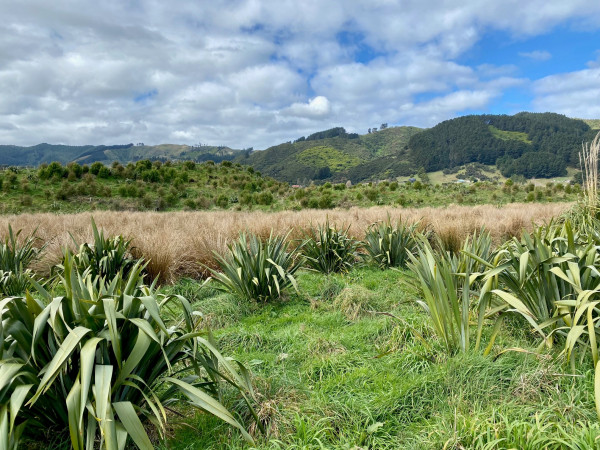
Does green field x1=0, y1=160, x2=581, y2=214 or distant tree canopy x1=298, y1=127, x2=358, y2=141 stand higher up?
distant tree canopy x1=298, y1=127, x2=358, y2=141

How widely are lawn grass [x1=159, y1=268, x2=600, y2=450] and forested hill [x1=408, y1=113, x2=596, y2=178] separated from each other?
9688 centimetres

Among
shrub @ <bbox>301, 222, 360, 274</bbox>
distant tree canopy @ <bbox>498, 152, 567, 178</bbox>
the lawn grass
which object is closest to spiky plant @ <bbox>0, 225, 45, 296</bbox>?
the lawn grass

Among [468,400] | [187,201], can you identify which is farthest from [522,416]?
[187,201]

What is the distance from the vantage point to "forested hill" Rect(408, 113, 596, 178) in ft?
287

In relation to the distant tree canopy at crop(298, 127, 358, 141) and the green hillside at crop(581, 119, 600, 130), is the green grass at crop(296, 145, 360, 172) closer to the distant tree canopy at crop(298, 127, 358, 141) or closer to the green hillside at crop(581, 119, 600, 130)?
the distant tree canopy at crop(298, 127, 358, 141)

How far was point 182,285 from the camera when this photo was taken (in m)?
5.45

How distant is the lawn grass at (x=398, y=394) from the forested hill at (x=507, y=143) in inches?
3814

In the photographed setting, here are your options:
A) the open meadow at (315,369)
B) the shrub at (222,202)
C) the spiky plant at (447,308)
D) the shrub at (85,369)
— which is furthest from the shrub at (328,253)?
the shrub at (222,202)

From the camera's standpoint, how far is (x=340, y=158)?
128 meters

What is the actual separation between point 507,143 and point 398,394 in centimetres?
12499

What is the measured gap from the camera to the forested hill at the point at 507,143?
287 feet

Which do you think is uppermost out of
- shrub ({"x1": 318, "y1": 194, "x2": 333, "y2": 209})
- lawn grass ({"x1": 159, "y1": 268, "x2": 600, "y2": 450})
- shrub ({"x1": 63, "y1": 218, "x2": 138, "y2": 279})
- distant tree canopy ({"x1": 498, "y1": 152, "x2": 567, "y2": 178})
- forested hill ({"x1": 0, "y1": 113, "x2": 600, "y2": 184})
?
forested hill ({"x1": 0, "y1": 113, "x2": 600, "y2": 184})

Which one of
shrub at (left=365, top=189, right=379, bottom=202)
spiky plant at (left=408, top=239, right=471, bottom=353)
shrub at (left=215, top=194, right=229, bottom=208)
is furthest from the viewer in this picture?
shrub at (left=365, top=189, right=379, bottom=202)

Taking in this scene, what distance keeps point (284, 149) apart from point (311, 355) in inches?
5710
